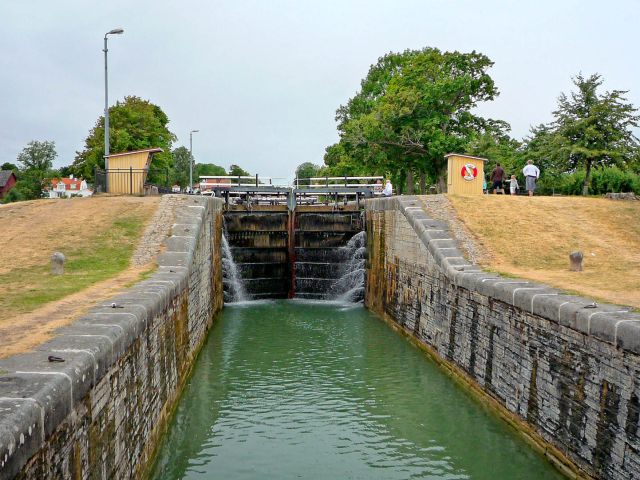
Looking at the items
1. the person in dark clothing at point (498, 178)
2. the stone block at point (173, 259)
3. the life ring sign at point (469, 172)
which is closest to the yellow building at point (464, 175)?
the life ring sign at point (469, 172)

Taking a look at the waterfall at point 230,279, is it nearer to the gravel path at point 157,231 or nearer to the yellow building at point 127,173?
the yellow building at point 127,173

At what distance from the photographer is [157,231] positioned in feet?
44.5

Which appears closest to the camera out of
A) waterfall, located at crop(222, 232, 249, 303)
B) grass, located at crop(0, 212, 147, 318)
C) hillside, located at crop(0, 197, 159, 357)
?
hillside, located at crop(0, 197, 159, 357)

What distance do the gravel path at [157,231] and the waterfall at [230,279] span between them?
10.7 feet

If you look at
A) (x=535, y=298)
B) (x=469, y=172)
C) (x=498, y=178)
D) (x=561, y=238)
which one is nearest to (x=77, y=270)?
(x=535, y=298)

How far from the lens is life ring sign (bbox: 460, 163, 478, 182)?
1812cm

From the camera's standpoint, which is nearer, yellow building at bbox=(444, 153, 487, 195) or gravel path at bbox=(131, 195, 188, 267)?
gravel path at bbox=(131, 195, 188, 267)

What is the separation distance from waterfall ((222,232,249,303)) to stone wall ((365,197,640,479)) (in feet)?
23.8

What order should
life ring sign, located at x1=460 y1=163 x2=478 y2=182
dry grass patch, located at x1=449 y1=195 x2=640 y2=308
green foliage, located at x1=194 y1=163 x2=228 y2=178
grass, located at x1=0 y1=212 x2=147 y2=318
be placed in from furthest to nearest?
1. green foliage, located at x1=194 y1=163 x2=228 y2=178
2. life ring sign, located at x1=460 y1=163 x2=478 y2=182
3. dry grass patch, located at x1=449 y1=195 x2=640 y2=308
4. grass, located at x1=0 y1=212 x2=147 y2=318

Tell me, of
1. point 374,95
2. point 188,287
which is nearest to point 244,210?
point 188,287

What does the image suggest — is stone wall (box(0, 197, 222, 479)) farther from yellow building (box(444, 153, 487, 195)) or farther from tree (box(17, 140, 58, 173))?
tree (box(17, 140, 58, 173))

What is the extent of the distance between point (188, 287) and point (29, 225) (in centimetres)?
582

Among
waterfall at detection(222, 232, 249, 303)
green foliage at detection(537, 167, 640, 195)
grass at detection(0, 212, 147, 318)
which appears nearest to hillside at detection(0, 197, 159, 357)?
grass at detection(0, 212, 147, 318)

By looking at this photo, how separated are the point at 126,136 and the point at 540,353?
28.6 meters
